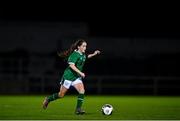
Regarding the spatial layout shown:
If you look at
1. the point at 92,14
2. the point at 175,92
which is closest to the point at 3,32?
the point at 92,14

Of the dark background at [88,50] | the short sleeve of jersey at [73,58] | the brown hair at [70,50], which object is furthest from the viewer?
the dark background at [88,50]

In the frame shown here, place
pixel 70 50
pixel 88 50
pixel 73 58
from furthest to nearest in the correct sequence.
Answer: pixel 88 50, pixel 70 50, pixel 73 58

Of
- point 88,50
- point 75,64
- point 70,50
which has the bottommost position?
point 75,64

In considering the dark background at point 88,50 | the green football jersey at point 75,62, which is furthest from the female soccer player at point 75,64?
the dark background at point 88,50

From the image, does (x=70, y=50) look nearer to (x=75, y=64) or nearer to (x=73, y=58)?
(x=73, y=58)

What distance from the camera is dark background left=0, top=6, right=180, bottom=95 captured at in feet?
138

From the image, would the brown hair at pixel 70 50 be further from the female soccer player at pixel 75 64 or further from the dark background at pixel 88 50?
the dark background at pixel 88 50

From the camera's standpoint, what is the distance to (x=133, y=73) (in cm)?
4581

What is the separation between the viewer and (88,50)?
1801 inches

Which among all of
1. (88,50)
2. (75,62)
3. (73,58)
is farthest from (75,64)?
(88,50)

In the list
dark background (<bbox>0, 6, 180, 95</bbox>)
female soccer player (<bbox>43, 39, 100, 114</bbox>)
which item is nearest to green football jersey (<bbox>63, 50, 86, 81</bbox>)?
female soccer player (<bbox>43, 39, 100, 114</bbox>)

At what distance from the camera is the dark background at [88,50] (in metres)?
42.2

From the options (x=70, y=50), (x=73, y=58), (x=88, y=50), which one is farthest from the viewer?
(x=88, y=50)

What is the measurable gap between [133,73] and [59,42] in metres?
5.22
